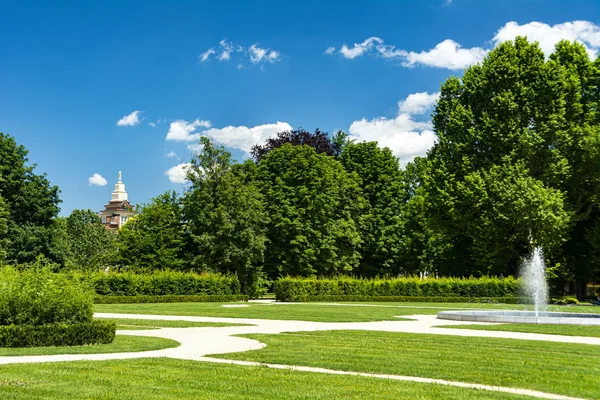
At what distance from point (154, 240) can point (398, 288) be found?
2229 centimetres

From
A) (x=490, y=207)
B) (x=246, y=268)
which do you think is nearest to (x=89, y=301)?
(x=490, y=207)

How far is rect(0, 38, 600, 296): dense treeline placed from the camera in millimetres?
40281

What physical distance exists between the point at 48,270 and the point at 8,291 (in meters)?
1.25

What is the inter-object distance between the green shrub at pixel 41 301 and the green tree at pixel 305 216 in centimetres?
3437

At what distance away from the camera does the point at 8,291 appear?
46.4 feet

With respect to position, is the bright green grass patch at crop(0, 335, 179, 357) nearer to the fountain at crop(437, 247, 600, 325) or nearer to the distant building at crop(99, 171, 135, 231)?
the fountain at crop(437, 247, 600, 325)

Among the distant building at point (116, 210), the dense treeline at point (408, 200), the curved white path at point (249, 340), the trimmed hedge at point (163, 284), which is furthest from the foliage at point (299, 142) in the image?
the distant building at point (116, 210)

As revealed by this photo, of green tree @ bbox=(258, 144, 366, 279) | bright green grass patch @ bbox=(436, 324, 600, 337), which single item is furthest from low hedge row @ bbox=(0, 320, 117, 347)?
green tree @ bbox=(258, 144, 366, 279)

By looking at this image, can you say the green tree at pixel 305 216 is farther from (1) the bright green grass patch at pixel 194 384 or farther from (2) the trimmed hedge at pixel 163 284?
(1) the bright green grass patch at pixel 194 384

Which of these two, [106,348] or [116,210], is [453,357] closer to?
[106,348]

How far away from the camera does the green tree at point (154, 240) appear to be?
2103 inches

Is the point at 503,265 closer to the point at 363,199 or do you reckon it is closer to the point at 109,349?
the point at 363,199

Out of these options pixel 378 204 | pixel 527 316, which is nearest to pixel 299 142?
pixel 378 204

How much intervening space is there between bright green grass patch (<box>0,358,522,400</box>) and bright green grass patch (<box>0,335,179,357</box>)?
1.94 m
